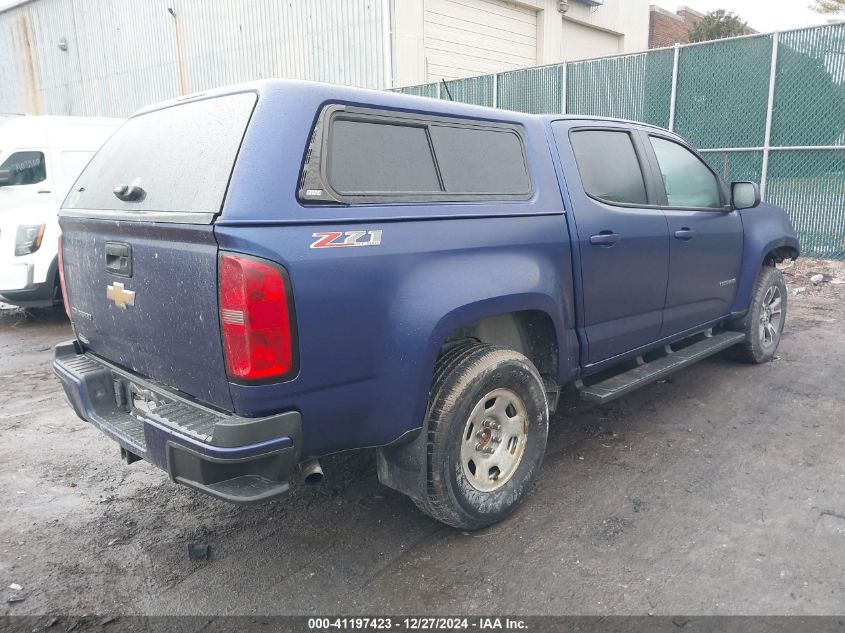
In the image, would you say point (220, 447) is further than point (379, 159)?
No

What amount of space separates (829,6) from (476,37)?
46.5ft

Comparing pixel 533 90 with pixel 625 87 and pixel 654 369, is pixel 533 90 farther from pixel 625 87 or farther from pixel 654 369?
pixel 654 369

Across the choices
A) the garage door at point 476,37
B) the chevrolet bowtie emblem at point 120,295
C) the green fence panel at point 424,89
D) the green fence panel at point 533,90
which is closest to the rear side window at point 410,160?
the chevrolet bowtie emblem at point 120,295

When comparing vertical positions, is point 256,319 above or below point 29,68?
below

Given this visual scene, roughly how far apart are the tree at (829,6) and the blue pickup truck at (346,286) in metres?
23.7

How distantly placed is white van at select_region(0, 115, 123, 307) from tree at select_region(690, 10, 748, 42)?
24.2 meters

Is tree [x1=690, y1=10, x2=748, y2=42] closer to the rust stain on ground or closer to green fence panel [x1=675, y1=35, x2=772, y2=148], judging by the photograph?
green fence panel [x1=675, y1=35, x2=772, y2=148]

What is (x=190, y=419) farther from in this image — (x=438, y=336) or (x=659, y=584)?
(x=659, y=584)

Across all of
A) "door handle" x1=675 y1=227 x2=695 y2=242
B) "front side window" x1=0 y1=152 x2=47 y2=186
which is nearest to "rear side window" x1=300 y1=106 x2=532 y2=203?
"door handle" x1=675 y1=227 x2=695 y2=242

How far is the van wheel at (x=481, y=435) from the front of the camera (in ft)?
9.32

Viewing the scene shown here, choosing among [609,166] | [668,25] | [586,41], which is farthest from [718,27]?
[609,166]

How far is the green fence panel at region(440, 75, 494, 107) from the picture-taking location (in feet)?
42.0

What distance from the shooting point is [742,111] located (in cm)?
978

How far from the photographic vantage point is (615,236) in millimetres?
3721
